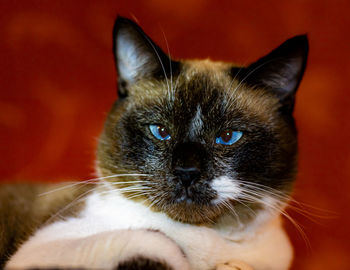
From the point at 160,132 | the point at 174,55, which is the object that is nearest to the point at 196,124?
the point at 160,132

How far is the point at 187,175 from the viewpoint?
3.81 feet

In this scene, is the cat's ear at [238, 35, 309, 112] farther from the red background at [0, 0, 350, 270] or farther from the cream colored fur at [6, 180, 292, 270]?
the red background at [0, 0, 350, 270]

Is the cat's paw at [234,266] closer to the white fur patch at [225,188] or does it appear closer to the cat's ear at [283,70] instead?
the white fur patch at [225,188]

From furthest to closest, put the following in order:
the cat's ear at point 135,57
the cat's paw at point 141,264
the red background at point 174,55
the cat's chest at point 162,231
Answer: the red background at point 174,55, the cat's ear at point 135,57, the cat's chest at point 162,231, the cat's paw at point 141,264

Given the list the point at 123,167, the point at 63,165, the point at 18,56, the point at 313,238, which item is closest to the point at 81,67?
the point at 18,56

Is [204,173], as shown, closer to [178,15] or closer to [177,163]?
[177,163]

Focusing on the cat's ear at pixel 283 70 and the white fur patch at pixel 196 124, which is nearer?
the white fur patch at pixel 196 124

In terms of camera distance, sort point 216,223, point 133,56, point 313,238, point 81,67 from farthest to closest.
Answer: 1. point 81,67
2. point 313,238
3. point 133,56
4. point 216,223

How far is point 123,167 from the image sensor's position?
1.36 m

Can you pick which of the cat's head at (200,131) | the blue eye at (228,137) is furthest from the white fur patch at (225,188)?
the blue eye at (228,137)

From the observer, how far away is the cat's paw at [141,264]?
1.05 meters

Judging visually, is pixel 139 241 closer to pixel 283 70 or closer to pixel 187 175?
pixel 187 175

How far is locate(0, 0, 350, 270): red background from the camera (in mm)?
1944

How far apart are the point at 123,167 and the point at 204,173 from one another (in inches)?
12.4
